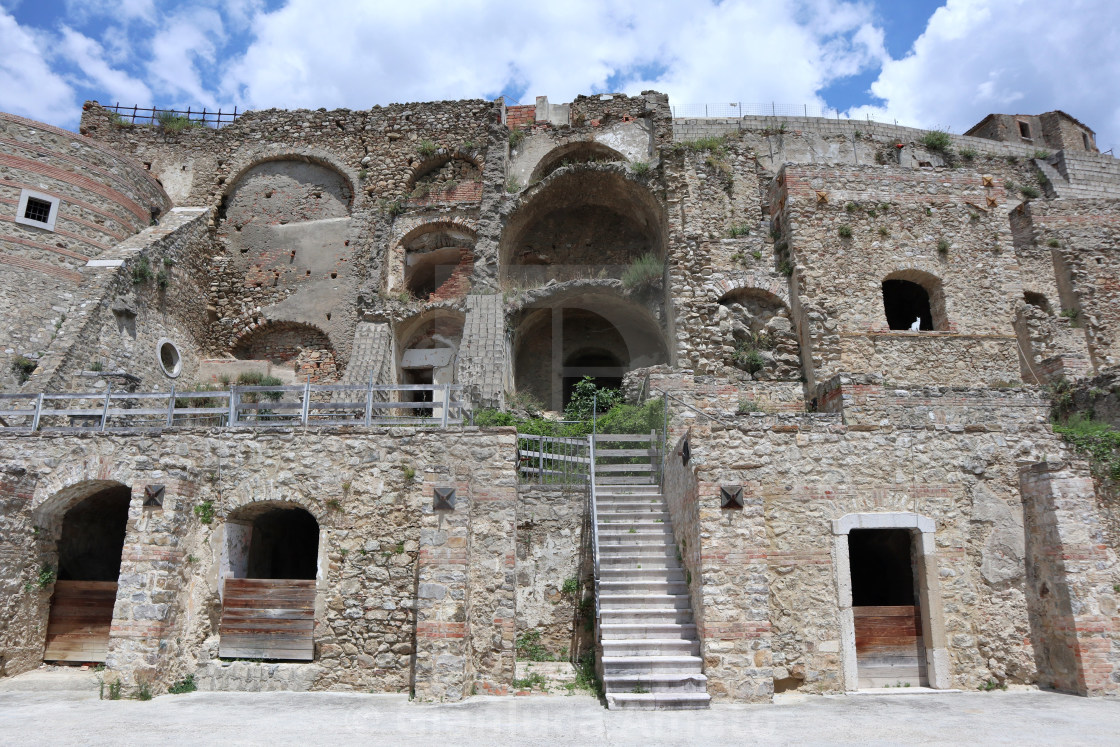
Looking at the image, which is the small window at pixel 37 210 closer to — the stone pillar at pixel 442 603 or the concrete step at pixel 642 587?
the stone pillar at pixel 442 603

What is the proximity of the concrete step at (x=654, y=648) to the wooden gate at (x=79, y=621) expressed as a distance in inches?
313

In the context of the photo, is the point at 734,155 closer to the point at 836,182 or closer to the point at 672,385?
the point at 836,182

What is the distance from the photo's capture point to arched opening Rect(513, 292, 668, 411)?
22.5 m

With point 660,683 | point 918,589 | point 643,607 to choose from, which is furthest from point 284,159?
point 918,589

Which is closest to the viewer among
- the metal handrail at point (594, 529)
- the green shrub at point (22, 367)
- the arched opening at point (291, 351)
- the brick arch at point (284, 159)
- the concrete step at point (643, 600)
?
the concrete step at point (643, 600)

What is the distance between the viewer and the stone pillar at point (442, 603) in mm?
8695

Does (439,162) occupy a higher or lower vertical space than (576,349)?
higher

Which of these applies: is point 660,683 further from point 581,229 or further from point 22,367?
point 581,229

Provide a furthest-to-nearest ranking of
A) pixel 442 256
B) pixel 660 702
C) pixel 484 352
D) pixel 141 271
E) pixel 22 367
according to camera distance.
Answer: pixel 442 256, pixel 141 271, pixel 484 352, pixel 22 367, pixel 660 702

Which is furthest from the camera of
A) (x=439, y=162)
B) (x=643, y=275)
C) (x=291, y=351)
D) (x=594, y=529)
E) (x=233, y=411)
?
(x=439, y=162)

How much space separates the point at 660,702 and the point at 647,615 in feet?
4.89

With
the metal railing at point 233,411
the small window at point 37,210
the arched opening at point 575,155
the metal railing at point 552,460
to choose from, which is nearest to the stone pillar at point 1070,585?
the metal railing at point 552,460

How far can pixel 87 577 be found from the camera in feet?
40.4

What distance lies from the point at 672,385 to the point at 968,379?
7.92 metres
